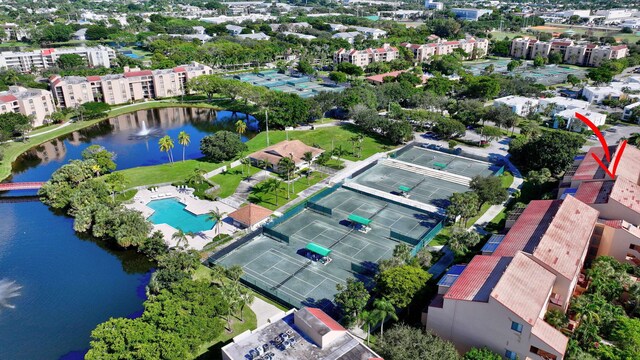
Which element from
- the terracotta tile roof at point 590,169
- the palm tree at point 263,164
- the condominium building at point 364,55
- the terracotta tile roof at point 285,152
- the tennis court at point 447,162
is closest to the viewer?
the terracotta tile roof at point 590,169

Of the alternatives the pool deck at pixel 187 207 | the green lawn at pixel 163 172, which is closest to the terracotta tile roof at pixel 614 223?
the pool deck at pixel 187 207

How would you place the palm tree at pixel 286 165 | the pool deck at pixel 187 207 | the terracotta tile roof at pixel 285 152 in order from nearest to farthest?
the pool deck at pixel 187 207, the palm tree at pixel 286 165, the terracotta tile roof at pixel 285 152

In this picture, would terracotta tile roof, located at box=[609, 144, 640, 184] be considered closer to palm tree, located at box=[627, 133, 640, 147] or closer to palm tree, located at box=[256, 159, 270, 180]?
palm tree, located at box=[627, 133, 640, 147]

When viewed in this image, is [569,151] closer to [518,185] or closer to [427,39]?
[518,185]

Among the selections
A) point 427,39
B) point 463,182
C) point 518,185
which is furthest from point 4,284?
point 427,39

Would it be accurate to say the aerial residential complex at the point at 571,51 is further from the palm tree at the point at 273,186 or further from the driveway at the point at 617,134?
the palm tree at the point at 273,186

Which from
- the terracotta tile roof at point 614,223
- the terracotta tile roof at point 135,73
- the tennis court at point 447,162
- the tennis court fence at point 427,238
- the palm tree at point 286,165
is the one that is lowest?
the tennis court at point 447,162

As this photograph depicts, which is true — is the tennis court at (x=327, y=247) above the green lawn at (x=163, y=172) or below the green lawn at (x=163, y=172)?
below
